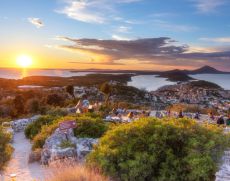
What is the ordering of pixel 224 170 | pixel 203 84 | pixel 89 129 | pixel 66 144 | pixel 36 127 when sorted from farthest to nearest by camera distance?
pixel 203 84 < pixel 36 127 < pixel 89 129 < pixel 66 144 < pixel 224 170

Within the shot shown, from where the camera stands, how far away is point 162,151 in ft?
29.0

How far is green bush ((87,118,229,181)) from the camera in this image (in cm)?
838

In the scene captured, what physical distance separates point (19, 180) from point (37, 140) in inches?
158

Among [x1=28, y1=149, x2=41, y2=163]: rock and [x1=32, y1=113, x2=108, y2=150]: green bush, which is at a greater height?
[x1=32, y1=113, x2=108, y2=150]: green bush

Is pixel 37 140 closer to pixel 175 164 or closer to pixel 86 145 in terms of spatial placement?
pixel 86 145

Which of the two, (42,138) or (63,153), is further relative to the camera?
(42,138)

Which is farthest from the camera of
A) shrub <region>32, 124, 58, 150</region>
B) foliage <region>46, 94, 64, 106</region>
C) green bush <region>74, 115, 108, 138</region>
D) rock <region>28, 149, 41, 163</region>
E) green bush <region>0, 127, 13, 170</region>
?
foliage <region>46, 94, 64, 106</region>

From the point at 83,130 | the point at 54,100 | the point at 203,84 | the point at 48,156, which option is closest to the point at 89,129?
Result: the point at 83,130

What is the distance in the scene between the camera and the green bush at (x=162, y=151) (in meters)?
8.38

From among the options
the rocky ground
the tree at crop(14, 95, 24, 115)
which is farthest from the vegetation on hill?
the rocky ground

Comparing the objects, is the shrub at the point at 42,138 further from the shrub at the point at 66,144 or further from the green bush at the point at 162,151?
the green bush at the point at 162,151

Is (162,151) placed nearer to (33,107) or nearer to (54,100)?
(33,107)

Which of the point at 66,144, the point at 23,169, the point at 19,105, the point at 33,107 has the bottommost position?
the point at 19,105

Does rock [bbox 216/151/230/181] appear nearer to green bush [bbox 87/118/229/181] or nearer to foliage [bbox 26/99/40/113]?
green bush [bbox 87/118/229/181]
